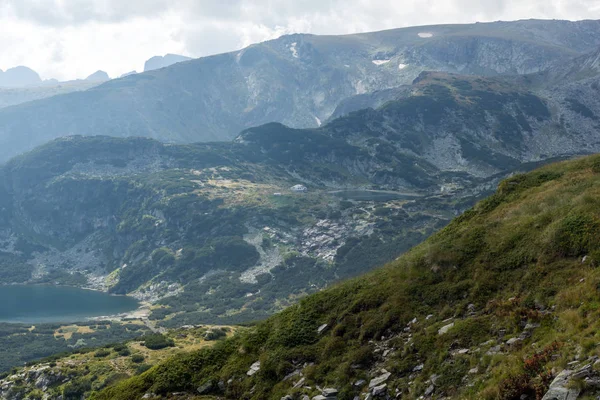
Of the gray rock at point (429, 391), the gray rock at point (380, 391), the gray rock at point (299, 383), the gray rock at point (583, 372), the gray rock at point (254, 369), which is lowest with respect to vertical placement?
the gray rock at point (254, 369)

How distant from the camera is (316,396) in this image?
22047 millimetres

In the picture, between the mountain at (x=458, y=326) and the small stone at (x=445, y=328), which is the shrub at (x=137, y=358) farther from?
the small stone at (x=445, y=328)

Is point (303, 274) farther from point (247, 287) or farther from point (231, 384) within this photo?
point (231, 384)

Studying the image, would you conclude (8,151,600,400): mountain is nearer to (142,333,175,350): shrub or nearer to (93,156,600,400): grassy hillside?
(93,156,600,400): grassy hillside

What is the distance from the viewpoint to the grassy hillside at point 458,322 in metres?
18.1

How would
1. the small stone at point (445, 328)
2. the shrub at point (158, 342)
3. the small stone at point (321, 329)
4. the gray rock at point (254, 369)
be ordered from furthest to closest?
the shrub at point (158, 342)
the small stone at point (321, 329)
the gray rock at point (254, 369)
the small stone at point (445, 328)

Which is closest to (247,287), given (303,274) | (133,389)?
(303,274)

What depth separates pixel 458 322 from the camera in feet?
73.6

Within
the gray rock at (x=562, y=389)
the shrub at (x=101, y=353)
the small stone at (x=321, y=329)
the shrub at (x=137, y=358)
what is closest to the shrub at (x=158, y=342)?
the shrub at (x=137, y=358)

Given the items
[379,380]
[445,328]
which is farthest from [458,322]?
[379,380]

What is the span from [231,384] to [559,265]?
19.2 meters

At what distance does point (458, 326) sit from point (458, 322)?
1.75 feet

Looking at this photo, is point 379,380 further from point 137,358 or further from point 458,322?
point 137,358

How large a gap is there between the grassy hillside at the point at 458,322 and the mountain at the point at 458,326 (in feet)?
0.22
